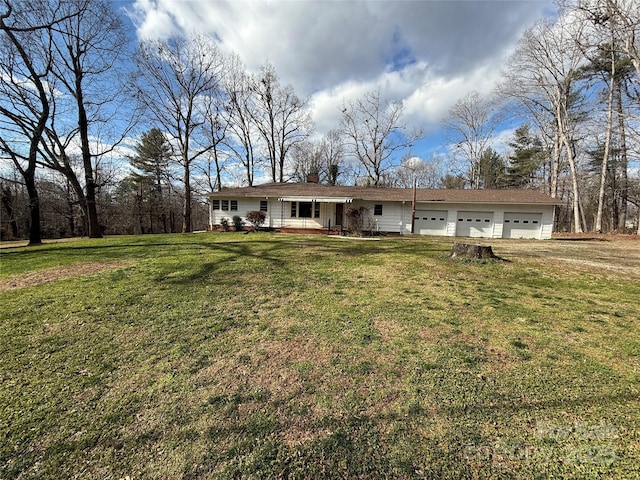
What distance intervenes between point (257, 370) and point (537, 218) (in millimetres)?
19091

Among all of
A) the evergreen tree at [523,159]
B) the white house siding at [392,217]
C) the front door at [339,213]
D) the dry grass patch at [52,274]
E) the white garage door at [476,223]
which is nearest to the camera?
the dry grass patch at [52,274]

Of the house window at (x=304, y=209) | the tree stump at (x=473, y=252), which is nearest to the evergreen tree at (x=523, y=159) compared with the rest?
the house window at (x=304, y=209)

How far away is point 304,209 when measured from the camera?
17.4 meters

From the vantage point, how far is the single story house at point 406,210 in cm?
1587

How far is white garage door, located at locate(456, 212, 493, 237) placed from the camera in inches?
638

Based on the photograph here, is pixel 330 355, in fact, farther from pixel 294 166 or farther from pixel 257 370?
pixel 294 166

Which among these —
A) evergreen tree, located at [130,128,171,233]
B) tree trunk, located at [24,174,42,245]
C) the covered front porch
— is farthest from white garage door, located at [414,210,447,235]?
evergreen tree, located at [130,128,171,233]

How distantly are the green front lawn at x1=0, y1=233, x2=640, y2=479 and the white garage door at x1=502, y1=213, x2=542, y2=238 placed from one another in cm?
1244

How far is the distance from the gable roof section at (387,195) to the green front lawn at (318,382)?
11856 mm

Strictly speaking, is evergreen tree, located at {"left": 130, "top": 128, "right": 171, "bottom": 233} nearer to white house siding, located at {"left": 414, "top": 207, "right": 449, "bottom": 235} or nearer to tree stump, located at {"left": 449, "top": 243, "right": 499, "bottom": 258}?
white house siding, located at {"left": 414, "top": 207, "right": 449, "bottom": 235}

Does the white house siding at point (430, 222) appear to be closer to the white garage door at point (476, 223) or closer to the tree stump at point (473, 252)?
the white garage door at point (476, 223)

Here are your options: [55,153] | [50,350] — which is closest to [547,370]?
[50,350]

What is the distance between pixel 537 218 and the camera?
51.8ft

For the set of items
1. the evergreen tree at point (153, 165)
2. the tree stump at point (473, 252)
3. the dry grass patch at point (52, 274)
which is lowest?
the dry grass patch at point (52, 274)
